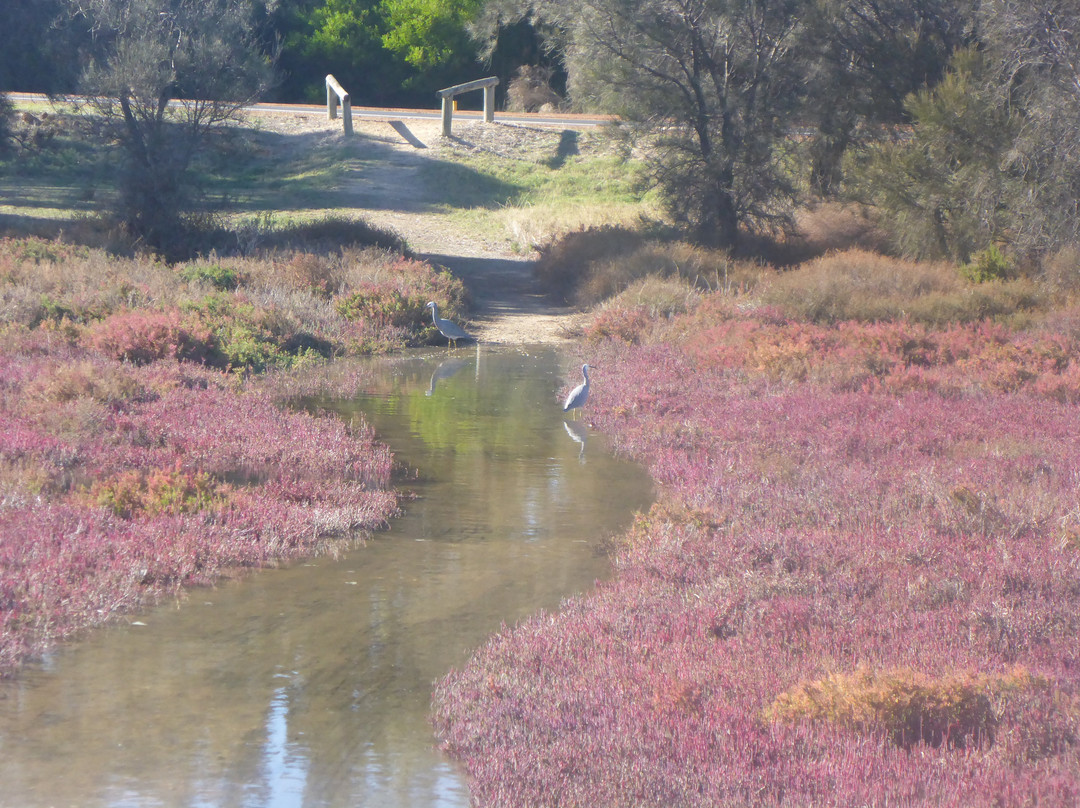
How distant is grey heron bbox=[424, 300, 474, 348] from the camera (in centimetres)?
1813

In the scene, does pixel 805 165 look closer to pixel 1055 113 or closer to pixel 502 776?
pixel 1055 113

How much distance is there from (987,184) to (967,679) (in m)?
17.2

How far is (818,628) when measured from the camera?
6.36 meters

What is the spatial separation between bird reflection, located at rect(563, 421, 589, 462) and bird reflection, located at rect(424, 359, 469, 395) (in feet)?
8.84

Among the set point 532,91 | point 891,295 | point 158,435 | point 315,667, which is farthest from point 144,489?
point 532,91

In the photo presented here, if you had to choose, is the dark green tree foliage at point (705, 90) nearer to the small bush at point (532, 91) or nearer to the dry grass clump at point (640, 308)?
the dry grass clump at point (640, 308)

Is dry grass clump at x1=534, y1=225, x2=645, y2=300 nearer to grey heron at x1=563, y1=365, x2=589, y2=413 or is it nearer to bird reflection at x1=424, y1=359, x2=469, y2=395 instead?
bird reflection at x1=424, y1=359, x2=469, y2=395

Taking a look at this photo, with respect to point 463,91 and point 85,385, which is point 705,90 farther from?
point 85,385

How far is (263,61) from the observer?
24.3 meters

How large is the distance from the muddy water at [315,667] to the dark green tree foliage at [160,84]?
1507cm

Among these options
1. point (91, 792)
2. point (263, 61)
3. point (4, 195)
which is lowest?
point (91, 792)

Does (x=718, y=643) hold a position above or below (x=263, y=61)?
below

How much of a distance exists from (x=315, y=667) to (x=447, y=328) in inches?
479

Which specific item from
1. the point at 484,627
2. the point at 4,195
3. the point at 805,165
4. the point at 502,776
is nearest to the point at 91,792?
the point at 502,776
